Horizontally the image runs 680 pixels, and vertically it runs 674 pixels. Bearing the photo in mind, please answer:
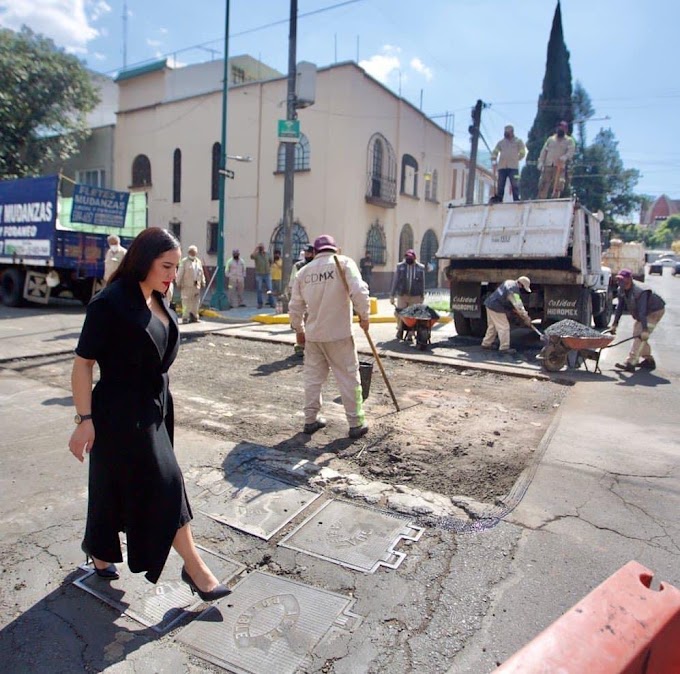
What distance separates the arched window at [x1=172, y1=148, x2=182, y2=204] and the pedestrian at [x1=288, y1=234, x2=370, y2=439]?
1919cm

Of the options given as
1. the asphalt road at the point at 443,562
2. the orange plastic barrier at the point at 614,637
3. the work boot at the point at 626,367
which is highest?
the orange plastic barrier at the point at 614,637

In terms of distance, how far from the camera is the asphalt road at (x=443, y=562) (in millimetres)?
2262

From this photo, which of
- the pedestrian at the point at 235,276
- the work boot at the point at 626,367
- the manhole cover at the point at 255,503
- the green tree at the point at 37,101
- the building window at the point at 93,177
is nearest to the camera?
the manhole cover at the point at 255,503

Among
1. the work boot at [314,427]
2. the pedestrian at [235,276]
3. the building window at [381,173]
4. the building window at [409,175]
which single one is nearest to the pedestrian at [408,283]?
the work boot at [314,427]

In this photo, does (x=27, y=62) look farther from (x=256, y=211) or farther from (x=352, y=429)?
(x=352, y=429)

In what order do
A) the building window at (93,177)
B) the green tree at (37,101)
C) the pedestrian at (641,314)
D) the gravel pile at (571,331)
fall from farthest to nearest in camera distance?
the building window at (93,177) < the green tree at (37,101) < the pedestrian at (641,314) < the gravel pile at (571,331)

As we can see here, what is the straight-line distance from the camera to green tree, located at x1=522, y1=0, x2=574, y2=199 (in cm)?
3788

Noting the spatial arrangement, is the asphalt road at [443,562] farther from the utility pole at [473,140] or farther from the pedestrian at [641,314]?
the utility pole at [473,140]

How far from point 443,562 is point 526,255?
761 cm

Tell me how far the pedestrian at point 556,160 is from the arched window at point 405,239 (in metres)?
11.2

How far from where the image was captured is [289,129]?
12.9m

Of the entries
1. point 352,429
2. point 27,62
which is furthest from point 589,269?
point 27,62

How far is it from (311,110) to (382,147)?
3.22m

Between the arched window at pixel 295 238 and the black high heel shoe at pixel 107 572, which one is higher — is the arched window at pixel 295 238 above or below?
above
